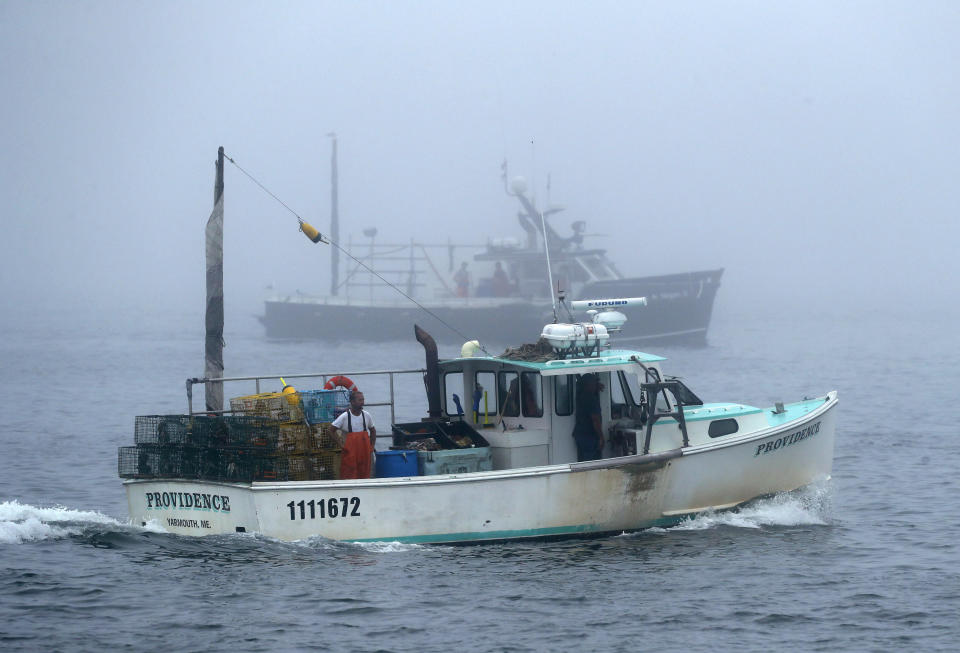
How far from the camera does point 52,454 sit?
97.1 feet

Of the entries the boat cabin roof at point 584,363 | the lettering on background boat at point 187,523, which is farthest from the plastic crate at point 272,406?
the boat cabin roof at point 584,363

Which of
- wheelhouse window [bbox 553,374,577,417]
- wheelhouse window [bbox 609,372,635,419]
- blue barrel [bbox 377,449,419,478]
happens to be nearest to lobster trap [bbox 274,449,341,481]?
blue barrel [bbox 377,449,419,478]

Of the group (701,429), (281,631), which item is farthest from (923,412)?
(281,631)

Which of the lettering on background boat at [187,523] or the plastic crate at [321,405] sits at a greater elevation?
the plastic crate at [321,405]

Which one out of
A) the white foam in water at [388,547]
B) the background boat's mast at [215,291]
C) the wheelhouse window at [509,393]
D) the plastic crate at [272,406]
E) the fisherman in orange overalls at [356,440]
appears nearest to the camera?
the white foam in water at [388,547]

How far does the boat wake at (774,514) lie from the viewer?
17.2m

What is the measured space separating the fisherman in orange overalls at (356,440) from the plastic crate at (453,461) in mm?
760

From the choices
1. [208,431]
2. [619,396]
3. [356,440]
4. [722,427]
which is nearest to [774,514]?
[722,427]

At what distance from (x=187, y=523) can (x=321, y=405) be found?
8.08ft

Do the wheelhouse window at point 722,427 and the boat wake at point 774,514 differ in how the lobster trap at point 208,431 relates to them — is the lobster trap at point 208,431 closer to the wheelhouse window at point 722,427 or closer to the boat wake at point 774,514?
the boat wake at point 774,514

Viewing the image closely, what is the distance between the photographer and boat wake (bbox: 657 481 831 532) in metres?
17.2

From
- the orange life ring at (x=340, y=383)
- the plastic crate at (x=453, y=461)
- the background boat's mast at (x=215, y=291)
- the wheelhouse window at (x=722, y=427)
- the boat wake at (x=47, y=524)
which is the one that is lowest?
the boat wake at (x=47, y=524)

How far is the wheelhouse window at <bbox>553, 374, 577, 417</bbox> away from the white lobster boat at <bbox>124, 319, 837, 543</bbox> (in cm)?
1

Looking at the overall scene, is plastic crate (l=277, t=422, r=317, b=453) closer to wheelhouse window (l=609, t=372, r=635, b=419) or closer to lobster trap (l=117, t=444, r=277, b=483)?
lobster trap (l=117, t=444, r=277, b=483)
